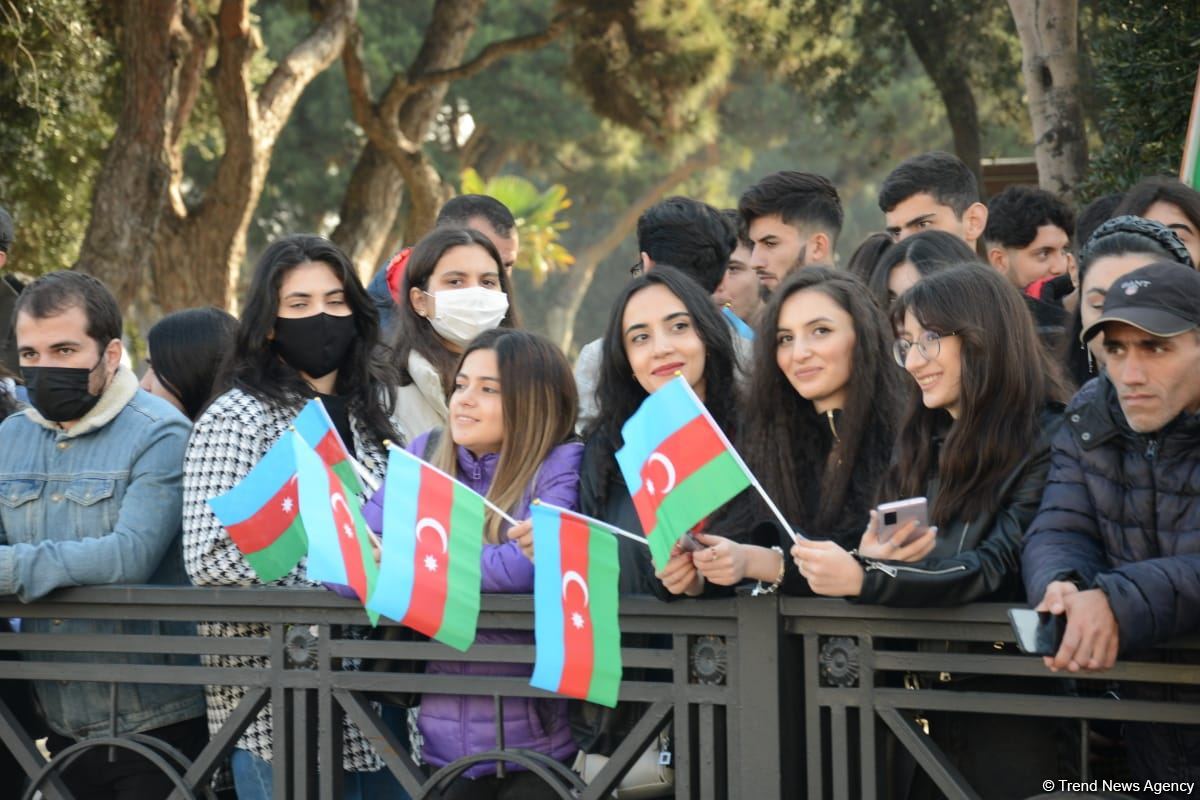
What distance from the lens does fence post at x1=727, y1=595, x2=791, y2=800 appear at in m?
3.71

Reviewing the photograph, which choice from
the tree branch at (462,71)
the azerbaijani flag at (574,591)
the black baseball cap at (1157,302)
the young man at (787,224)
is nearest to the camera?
the black baseball cap at (1157,302)

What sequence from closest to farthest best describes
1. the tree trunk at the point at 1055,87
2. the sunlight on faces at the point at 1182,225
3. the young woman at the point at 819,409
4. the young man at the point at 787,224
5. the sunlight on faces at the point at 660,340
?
1. the young woman at the point at 819,409
2. the sunlight on faces at the point at 660,340
3. the sunlight on faces at the point at 1182,225
4. the young man at the point at 787,224
5. the tree trunk at the point at 1055,87

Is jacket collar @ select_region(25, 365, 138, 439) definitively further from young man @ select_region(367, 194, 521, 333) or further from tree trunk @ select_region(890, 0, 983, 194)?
tree trunk @ select_region(890, 0, 983, 194)

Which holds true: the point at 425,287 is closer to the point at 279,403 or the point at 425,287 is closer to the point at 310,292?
the point at 310,292

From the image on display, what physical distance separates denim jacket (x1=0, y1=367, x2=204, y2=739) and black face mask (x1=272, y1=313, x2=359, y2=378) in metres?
0.38

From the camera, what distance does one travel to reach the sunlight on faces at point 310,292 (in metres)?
4.84

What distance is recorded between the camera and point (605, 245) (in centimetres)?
3962

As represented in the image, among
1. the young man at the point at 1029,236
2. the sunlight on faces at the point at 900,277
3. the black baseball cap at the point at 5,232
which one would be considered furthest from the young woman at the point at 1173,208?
the black baseball cap at the point at 5,232

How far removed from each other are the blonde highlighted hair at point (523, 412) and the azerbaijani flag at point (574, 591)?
0.52 m

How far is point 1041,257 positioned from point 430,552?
3.71m

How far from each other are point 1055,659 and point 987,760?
0.56 metres

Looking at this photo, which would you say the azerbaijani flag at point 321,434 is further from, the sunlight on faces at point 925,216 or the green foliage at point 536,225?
the green foliage at point 536,225

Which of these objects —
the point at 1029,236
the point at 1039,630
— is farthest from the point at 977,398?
the point at 1029,236

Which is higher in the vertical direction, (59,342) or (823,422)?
(59,342)
